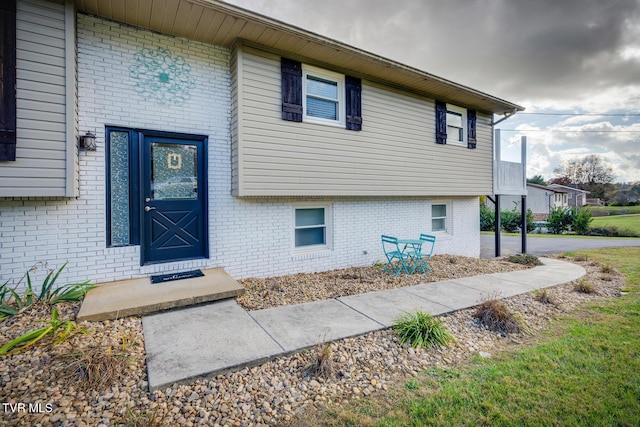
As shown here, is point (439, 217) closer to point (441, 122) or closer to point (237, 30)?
point (441, 122)

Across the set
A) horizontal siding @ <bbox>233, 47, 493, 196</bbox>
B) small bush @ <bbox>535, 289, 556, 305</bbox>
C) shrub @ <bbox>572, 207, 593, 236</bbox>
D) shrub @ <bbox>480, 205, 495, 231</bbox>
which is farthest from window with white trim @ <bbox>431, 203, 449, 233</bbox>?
shrub @ <bbox>572, 207, 593, 236</bbox>

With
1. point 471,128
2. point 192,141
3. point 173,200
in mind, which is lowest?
point 173,200

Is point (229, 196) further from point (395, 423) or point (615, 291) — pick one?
point (615, 291)

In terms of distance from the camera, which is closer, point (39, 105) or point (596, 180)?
point (39, 105)

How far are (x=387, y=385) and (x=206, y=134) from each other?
4.73 m

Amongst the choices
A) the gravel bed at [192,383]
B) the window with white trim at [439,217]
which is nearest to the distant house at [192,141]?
the gravel bed at [192,383]

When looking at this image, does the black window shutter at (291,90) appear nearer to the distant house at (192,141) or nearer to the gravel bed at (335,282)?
the distant house at (192,141)

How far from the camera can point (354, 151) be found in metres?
6.45

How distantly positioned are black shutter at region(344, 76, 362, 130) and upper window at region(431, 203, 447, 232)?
13.5 ft

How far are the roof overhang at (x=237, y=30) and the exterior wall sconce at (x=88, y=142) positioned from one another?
1.84 meters

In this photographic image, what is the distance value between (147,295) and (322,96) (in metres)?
4.81

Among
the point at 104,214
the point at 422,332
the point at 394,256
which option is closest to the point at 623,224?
the point at 394,256

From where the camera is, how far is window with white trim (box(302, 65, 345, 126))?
5.89m

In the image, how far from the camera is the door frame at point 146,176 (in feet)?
15.2
